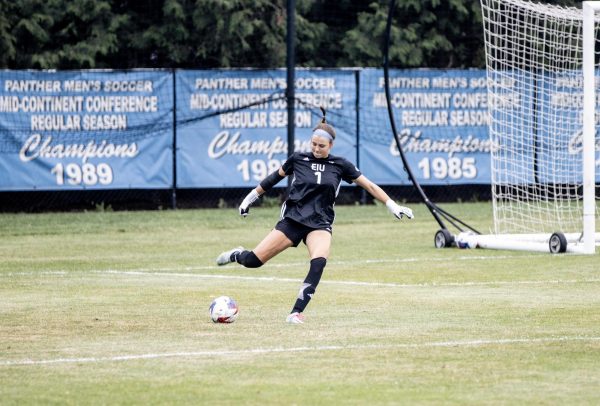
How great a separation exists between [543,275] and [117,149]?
13665 millimetres

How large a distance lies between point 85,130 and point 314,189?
52.0 ft

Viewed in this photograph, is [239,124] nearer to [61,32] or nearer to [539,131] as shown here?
[61,32]

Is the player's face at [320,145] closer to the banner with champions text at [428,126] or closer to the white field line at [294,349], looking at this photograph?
the white field line at [294,349]

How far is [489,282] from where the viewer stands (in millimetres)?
15273

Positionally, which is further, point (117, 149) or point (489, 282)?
point (117, 149)

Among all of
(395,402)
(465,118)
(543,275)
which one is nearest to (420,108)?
(465,118)

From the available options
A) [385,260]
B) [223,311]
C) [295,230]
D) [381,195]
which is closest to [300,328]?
[223,311]

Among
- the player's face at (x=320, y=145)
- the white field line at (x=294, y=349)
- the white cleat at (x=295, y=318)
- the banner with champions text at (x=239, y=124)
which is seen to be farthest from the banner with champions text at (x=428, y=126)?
the white field line at (x=294, y=349)

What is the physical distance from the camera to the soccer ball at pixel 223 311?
11.5 m

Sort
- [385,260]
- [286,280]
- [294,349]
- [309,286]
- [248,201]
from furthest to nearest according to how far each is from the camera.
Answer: [385,260]
[286,280]
[248,201]
[309,286]
[294,349]

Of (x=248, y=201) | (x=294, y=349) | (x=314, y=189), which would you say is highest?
(x=314, y=189)

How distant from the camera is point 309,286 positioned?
11.7m

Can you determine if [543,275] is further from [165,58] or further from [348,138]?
[165,58]

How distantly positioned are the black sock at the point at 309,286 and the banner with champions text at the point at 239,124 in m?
16.1
